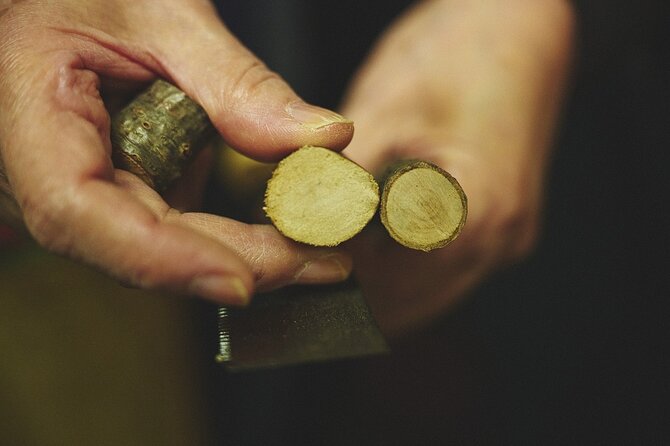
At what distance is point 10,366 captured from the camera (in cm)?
168

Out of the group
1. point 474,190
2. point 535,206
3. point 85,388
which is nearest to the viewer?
point 474,190

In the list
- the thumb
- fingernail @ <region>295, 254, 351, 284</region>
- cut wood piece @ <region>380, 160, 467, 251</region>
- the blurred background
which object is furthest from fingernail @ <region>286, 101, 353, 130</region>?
the blurred background

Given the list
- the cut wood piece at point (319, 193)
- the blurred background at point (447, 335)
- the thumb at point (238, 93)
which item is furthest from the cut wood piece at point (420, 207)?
the blurred background at point (447, 335)

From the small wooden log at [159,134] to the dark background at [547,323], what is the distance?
995mm

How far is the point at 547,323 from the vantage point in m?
2.47

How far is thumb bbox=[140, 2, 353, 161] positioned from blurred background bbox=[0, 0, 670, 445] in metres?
0.82

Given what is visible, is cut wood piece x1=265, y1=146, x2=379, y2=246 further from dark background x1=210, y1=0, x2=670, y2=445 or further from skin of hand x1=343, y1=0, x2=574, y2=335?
dark background x1=210, y1=0, x2=670, y2=445

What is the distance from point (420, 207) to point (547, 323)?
68.6 inches

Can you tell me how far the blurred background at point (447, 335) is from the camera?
5.86 ft

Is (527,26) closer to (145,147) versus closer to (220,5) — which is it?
(220,5)

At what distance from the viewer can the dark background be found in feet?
7.19

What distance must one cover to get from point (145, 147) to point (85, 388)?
1.09 m

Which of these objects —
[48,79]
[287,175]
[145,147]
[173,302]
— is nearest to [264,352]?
[287,175]

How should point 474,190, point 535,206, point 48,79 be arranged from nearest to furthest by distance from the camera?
point 48,79 → point 474,190 → point 535,206
